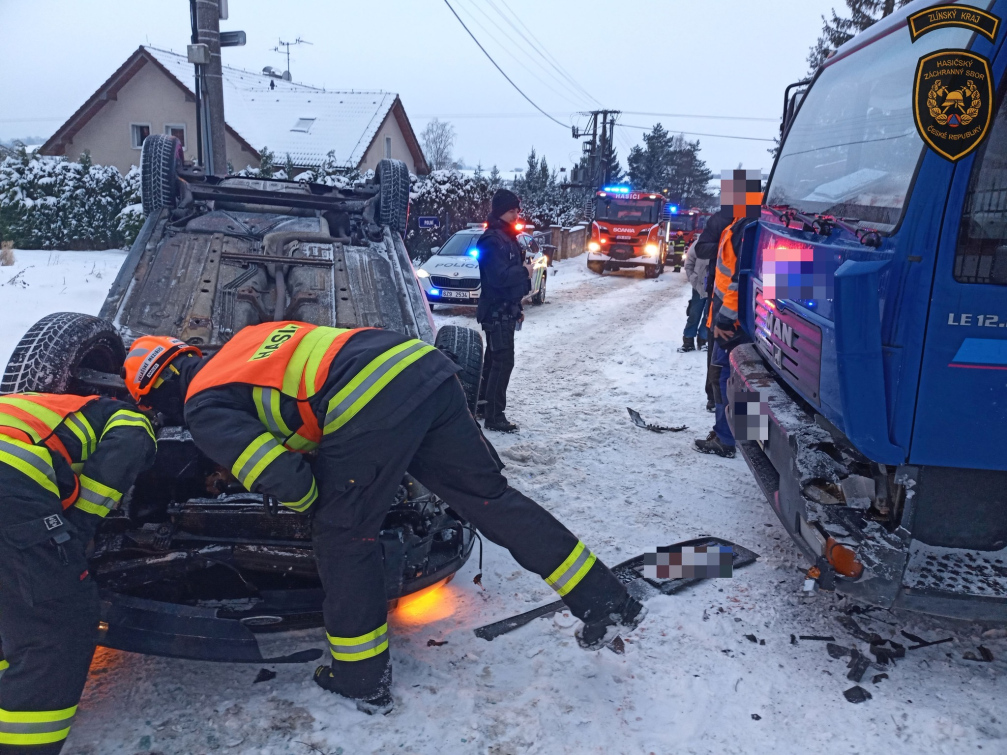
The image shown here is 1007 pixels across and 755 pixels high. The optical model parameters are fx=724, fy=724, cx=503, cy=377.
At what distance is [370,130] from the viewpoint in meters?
28.0

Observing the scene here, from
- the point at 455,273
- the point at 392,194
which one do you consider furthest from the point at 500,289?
the point at 455,273

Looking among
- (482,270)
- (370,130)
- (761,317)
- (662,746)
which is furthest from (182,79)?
(662,746)

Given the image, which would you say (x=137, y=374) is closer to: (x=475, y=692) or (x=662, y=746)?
(x=475, y=692)

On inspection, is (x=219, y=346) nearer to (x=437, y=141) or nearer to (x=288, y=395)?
(x=288, y=395)

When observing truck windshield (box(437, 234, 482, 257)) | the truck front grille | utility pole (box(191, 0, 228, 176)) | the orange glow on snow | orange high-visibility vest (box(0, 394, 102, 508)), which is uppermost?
utility pole (box(191, 0, 228, 176))

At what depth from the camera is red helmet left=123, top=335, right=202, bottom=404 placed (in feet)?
8.68

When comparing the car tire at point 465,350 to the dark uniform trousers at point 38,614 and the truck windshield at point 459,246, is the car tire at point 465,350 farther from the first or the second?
the truck windshield at point 459,246

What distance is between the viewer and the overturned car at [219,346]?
2711mm

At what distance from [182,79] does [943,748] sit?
28.7 metres

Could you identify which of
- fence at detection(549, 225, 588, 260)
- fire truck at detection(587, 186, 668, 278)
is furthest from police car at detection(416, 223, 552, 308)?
fence at detection(549, 225, 588, 260)

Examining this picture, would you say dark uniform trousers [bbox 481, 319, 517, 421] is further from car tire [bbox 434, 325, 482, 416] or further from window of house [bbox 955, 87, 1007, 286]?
window of house [bbox 955, 87, 1007, 286]

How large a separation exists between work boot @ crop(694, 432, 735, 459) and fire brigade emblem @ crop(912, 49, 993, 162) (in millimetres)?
3394

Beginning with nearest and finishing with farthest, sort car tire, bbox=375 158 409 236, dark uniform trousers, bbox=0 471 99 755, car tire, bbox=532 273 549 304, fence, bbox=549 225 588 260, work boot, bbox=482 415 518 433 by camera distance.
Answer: dark uniform trousers, bbox=0 471 99 755
car tire, bbox=375 158 409 236
work boot, bbox=482 415 518 433
car tire, bbox=532 273 549 304
fence, bbox=549 225 588 260

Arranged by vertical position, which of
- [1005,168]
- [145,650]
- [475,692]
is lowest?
[475,692]
